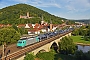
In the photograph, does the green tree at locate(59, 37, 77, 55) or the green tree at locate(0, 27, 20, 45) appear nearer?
the green tree at locate(59, 37, 77, 55)

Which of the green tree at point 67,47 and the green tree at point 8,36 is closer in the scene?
the green tree at point 67,47

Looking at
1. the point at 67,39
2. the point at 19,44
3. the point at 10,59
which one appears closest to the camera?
the point at 10,59

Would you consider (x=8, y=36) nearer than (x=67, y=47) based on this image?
No

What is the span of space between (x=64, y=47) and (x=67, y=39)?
150 inches

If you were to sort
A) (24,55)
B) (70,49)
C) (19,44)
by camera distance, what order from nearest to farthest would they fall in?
1. (24,55)
2. (19,44)
3. (70,49)

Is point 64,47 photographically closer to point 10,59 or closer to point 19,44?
point 19,44

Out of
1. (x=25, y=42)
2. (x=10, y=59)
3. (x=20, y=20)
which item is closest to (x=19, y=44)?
(x=25, y=42)

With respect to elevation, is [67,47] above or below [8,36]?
below

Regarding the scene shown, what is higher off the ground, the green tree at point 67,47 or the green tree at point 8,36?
the green tree at point 8,36

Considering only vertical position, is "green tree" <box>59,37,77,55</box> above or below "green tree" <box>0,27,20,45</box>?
below

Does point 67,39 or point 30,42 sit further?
point 67,39

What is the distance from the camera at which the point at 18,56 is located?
91.9 feet

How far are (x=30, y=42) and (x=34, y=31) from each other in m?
62.6

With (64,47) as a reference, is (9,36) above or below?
above
